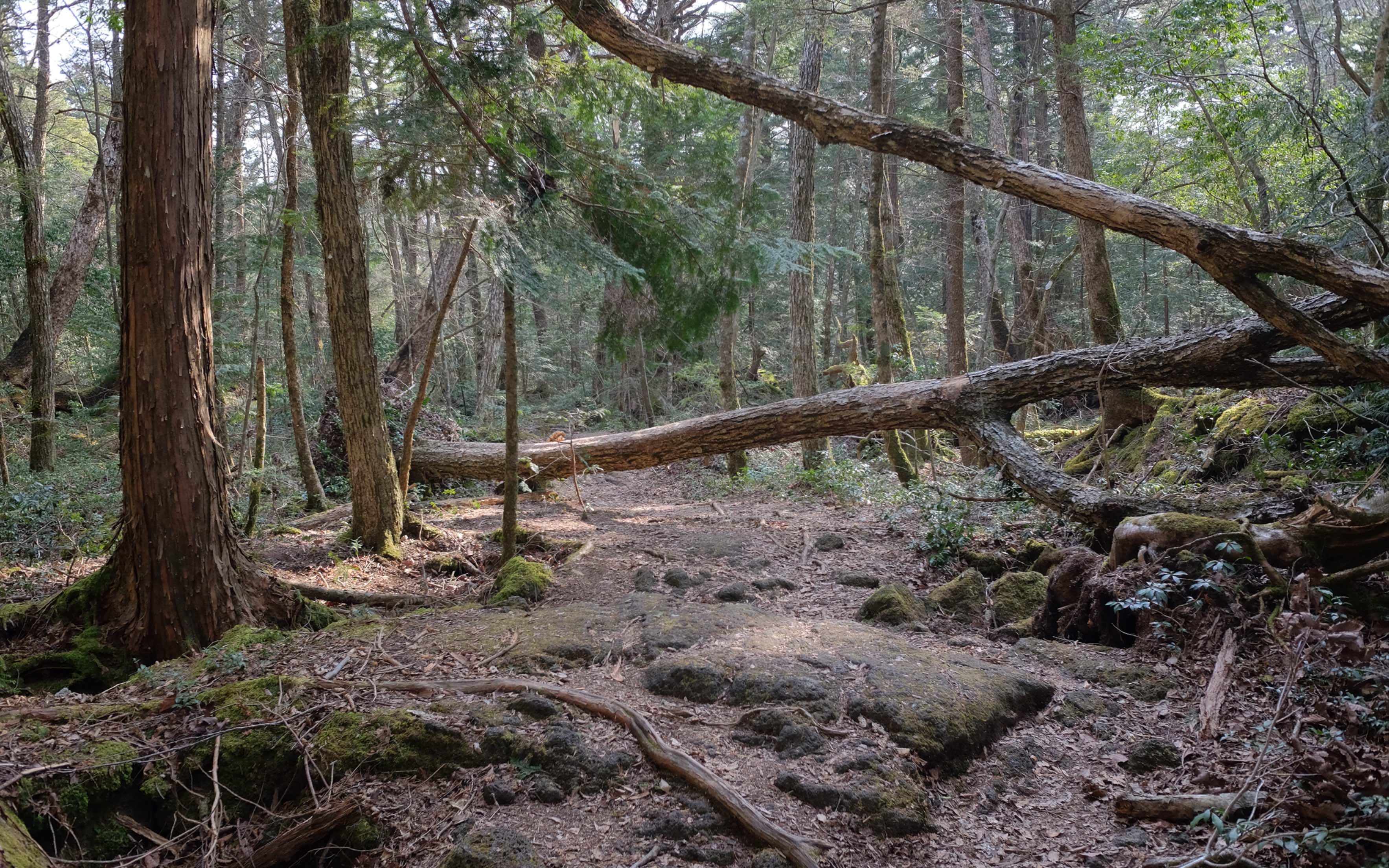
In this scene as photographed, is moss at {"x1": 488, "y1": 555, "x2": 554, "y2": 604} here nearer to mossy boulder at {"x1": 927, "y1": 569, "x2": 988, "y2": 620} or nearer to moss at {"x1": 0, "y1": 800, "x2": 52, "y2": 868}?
mossy boulder at {"x1": 927, "y1": 569, "x2": 988, "y2": 620}

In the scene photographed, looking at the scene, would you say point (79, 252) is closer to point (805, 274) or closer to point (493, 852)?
point (805, 274)

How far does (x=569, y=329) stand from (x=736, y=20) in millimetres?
11006

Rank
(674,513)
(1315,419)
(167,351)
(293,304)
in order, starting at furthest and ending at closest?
(674,513) → (293,304) → (1315,419) → (167,351)

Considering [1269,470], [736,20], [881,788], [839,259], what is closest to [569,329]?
[839,259]

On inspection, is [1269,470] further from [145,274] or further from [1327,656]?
[145,274]

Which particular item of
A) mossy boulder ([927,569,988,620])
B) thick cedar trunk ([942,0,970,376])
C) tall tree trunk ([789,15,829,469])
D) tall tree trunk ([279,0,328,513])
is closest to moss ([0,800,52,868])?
mossy boulder ([927,569,988,620])

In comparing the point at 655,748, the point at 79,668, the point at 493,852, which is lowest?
the point at 493,852

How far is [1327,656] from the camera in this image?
11.9 ft

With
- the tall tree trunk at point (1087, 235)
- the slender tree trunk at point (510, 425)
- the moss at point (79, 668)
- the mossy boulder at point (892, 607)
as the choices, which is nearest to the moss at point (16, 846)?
the moss at point (79, 668)

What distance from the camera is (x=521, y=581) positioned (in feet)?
20.9

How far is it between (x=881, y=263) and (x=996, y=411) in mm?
4582

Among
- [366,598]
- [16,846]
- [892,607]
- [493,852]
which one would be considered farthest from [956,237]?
[16,846]

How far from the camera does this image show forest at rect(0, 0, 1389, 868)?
11.0ft

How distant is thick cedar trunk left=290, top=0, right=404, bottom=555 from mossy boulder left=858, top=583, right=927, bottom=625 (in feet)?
14.8
